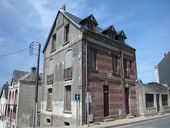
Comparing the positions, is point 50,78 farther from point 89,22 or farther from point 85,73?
point 89,22

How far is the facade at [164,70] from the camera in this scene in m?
34.9

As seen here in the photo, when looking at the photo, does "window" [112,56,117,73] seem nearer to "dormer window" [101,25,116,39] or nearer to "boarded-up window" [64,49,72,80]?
"dormer window" [101,25,116,39]

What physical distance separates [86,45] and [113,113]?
7.23m

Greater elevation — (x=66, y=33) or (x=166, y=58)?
(x=66, y=33)

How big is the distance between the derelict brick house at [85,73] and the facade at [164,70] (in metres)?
15.0

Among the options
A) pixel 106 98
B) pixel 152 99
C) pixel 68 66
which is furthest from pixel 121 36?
pixel 152 99

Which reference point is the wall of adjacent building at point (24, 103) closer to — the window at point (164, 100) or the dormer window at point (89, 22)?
the dormer window at point (89, 22)

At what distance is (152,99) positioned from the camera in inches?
916

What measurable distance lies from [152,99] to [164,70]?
14628 mm

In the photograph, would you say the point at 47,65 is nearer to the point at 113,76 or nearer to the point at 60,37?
the point at 60,37

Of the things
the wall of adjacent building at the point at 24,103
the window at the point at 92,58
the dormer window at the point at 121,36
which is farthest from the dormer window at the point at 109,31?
the wall of adjacent building at the point at 24,103

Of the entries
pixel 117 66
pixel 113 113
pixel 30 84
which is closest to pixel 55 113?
pixel 113 113

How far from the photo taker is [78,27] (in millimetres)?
17344

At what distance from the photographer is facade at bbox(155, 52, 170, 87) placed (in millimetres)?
34897
